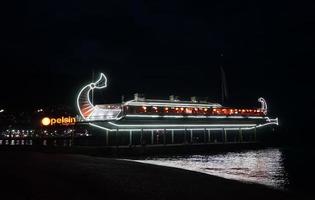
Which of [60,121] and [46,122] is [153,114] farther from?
[46,122]

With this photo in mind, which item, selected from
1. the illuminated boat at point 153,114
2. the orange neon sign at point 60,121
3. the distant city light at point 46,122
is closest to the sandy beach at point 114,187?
the illuminated boat at point 153,114

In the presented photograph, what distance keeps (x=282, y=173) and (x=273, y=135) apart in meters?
63.0

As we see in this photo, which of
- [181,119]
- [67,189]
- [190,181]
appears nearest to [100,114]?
[181,119]

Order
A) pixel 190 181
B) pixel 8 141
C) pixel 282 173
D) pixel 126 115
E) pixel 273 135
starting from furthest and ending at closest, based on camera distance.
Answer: pixel 273 135 < pixel 8 141 < pixel 126 115 < pixel 282 173 < pixel 190 181

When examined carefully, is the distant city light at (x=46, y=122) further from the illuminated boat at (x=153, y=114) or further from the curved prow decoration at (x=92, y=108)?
the curved prow decoration at (x=92, y=108)

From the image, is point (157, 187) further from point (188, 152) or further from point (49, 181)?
point (188, 152)

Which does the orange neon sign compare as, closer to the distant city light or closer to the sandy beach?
the distant city light

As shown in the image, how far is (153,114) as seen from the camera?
6022 centimetres

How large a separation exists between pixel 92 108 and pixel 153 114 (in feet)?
33.1

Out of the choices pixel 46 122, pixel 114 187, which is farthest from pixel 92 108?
pixel 114 187

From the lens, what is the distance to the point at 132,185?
18266mm

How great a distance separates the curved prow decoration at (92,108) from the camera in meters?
57.2

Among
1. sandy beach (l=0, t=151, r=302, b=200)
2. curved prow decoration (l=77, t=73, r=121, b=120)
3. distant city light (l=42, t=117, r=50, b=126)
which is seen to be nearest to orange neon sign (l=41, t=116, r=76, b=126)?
distant city light (l=42, t=117, r=50, b=126)

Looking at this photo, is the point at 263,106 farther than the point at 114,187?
Yes
